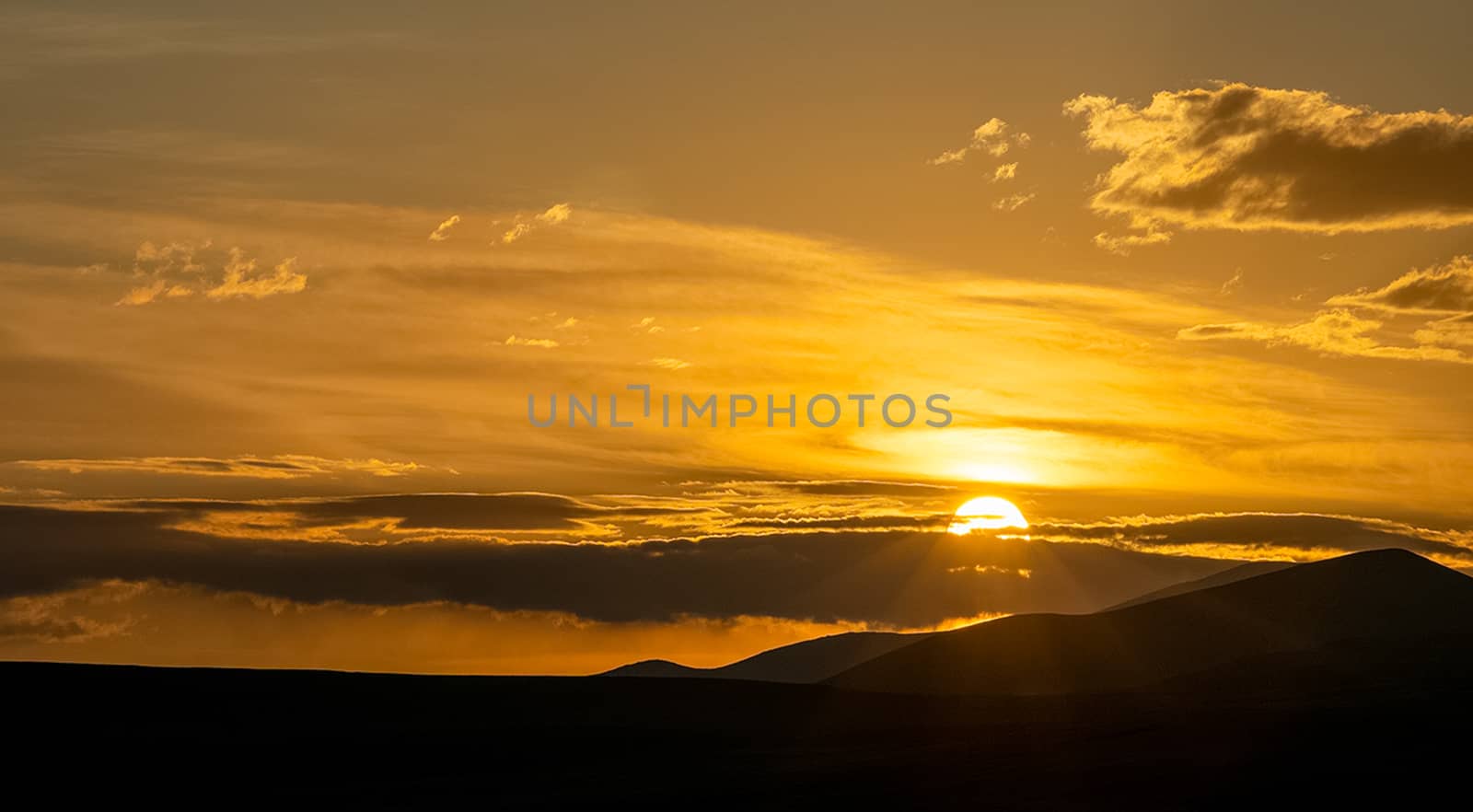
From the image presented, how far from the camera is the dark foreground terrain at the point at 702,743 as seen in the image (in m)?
66.1

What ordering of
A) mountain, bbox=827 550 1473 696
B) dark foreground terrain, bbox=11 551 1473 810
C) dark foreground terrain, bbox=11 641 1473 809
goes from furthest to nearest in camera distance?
mountain, bbox=827 550 1473 696, dark foreground terrain, bbox=11 641 1473 809, dark foreground terrain, bbox=11 551 1473 810

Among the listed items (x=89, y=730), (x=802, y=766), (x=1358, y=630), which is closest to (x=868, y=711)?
(x=802, y=766)

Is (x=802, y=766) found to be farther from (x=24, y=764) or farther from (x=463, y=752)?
(x=24, y=764)

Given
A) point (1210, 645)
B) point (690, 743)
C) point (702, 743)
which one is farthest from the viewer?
point (1210, 645)

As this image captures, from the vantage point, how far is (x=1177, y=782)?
222 feet

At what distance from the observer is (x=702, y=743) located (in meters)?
88.3

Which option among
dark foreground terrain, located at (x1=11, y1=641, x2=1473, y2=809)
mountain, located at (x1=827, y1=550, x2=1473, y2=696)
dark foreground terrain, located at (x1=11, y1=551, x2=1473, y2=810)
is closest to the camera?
Answer: dark foreground terrain, located at (x1=11, y1=551, x2=1473, y2=810)

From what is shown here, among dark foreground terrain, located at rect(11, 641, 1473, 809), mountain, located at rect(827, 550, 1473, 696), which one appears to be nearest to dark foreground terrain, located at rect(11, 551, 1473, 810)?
dark foreground terrain, located at rect(11, 641, 1473, 809)

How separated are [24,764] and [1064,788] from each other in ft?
163

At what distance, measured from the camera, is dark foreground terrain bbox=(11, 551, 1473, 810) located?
66.1 metres

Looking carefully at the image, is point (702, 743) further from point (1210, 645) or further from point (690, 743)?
point (1210, 645)

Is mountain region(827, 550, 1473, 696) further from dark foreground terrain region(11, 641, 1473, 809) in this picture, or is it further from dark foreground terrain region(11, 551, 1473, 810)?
dark foreground terrain region(11, 641, 1473, 809)

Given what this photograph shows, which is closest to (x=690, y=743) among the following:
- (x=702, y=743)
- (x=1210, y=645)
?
(x=702, y=743)

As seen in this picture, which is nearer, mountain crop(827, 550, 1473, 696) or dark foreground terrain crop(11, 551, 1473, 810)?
dark foreground terrain crop(11, 551, 1473, 810)
